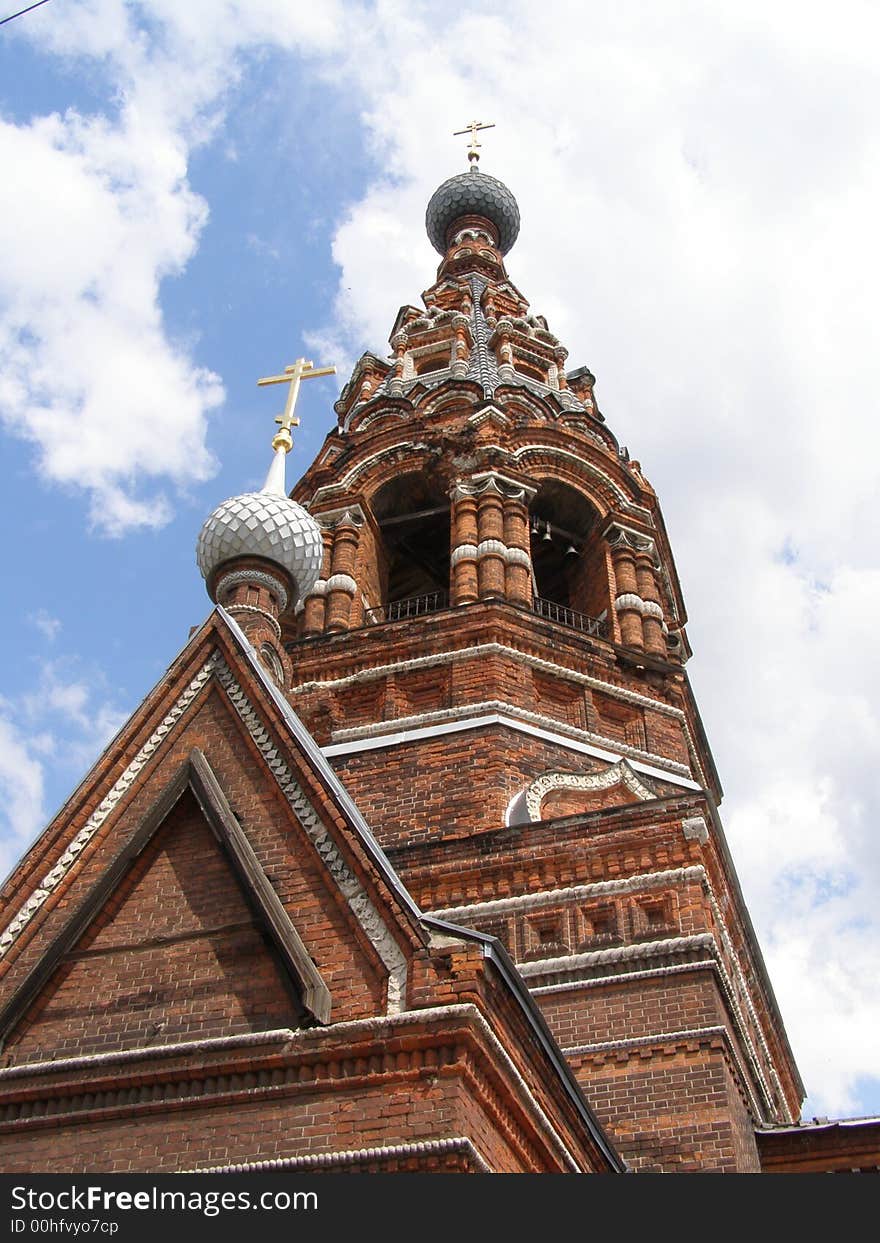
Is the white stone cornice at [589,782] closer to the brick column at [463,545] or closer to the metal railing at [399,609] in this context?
the brick column at [463,545]

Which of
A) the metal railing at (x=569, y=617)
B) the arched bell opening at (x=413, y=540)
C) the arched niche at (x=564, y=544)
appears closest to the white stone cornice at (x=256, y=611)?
the metal railing at (x=569, y=617)

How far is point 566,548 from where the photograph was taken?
64.5ft

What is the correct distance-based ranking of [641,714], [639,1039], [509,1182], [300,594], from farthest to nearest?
[641,714]
[300,594]
[639,1039]
[509,1182]

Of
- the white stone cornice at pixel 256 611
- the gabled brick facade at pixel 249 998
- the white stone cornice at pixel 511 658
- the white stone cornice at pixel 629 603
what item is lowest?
the gabled brick facade at pixel 249 998

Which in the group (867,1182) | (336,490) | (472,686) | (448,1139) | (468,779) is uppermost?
(336,490)

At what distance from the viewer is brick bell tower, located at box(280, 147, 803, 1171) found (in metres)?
10.3

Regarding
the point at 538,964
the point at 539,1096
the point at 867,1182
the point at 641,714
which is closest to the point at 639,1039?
the point at 538,964

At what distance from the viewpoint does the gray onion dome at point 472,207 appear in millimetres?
31688

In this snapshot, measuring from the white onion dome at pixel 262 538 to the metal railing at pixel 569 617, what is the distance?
A: 542cm

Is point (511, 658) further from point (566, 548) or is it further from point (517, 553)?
point (566, 548)

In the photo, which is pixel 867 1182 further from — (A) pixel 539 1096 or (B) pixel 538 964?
(B) pixel 538 964

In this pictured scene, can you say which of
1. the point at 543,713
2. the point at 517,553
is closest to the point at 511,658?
the point at 543,713

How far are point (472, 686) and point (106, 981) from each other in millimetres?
7607

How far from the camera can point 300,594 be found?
11.8 meters
